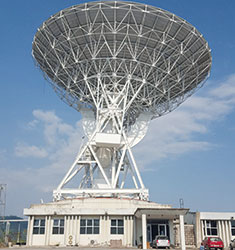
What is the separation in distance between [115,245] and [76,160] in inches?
492

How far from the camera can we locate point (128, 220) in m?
31.1

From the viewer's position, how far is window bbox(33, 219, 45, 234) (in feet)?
103

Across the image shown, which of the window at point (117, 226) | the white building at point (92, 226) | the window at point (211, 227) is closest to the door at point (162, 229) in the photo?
the white building at point (92, 226)

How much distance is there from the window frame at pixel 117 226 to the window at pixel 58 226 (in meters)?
5.08

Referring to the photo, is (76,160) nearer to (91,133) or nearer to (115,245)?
(91,133)

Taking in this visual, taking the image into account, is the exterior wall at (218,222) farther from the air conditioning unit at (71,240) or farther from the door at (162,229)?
the air conditioning unit at (71,240)

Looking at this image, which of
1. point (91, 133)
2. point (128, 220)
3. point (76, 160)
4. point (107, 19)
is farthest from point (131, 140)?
point (107, 19)

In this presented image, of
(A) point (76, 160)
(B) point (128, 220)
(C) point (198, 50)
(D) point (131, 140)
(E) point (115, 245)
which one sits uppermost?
(C) point (198, 50)

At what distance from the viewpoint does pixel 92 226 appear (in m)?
31.1

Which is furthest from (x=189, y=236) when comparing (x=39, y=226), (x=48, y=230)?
(x=39, y=226)

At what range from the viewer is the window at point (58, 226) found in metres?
31.2

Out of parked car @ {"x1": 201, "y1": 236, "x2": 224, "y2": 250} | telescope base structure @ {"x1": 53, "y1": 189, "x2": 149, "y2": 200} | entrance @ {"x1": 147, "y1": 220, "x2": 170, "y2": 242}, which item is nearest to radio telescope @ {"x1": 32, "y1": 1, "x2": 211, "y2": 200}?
telescope base structure @ {"x1": 53, "y1": 189, "x2": 149, "y2": 200}

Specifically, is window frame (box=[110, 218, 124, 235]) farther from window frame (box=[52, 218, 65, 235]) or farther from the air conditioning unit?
window frame (box=[52, 218, 65, 235])

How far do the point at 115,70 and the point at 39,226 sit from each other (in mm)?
21448
